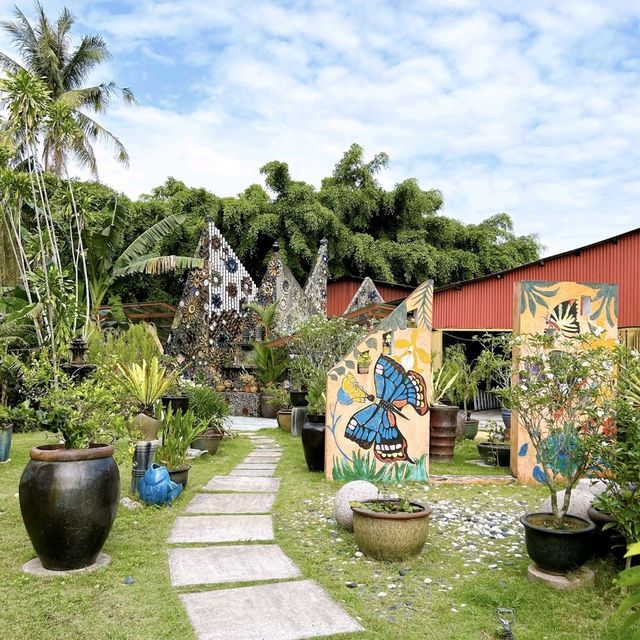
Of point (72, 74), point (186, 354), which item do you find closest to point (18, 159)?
point (72, 74)

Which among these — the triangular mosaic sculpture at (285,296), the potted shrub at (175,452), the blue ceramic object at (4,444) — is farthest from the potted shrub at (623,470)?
the triangular mosaic sculpture at (285,296)

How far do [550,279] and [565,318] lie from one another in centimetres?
837

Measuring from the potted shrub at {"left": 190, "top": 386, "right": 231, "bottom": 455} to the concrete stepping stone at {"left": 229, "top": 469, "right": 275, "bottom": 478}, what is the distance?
4.50 feet

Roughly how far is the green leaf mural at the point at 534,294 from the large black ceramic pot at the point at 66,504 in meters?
5.47

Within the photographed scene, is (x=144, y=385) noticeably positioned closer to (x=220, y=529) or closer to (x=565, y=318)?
(x=220, y=529)

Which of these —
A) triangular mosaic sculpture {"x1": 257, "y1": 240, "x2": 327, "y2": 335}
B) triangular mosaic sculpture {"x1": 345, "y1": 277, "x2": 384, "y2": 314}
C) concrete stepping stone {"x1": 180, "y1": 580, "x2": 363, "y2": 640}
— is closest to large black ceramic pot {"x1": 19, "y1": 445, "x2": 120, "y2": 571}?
concrete stepping stone {"x1": 180, "y1": 580, "x2": 363, "y2": 640}

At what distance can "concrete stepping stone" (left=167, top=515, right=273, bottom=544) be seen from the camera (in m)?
5.18

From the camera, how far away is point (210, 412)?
10.8 m

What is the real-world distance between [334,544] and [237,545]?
0.82 m

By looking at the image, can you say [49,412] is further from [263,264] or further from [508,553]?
[263,264]

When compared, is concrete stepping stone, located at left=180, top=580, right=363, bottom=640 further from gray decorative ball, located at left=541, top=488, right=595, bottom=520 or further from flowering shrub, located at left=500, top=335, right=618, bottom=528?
gray decorative ball, located at left=541, top=488, right=595, bottom=520

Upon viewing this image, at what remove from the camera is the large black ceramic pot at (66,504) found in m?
4.10

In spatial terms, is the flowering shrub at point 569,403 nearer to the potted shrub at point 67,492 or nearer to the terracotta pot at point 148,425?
the potted shrub at point 67,492

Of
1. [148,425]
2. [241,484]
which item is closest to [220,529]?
[241,484]
